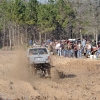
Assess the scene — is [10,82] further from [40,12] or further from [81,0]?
[40,12]

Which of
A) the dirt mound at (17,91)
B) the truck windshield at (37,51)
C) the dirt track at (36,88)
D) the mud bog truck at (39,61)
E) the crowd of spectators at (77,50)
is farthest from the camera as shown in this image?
the crowd of spectators at (77,50)

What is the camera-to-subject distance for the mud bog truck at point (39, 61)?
18984 millimetres

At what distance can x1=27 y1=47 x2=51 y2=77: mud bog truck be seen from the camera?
747 inches

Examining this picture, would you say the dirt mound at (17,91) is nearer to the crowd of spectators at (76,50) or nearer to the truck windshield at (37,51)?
the truck windshield at (37,51)

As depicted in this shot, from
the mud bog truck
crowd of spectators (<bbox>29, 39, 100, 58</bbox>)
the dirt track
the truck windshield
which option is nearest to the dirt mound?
the dirt track

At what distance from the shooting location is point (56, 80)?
18422 millimetres

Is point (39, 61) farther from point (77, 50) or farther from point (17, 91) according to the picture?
point (77, 50)

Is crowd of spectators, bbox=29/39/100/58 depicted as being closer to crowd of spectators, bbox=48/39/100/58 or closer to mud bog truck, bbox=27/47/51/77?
crowd of spectators, bbox=48/39/100/58

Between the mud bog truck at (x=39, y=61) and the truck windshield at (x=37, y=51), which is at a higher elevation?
the truck windshield at (x=37, y=51)

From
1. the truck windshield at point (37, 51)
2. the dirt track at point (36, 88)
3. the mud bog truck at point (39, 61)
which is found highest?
the truck windshield at point (37, 51)

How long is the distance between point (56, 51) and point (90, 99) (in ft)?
69.4

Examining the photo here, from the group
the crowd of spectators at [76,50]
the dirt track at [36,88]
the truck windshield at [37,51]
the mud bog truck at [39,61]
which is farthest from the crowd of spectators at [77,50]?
the mud bog truck at [39,61]

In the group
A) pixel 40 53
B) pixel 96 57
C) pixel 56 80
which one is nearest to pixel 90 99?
pixel 56 80

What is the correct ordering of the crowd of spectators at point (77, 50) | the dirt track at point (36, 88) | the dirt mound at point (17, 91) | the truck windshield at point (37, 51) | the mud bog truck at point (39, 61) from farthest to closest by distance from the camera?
the crowd of spectators at point (77, 50) < the truck windshield at point (37, 51) < the mud bog truck at point (39, 61) < the dirt track at point (36, 88) < the dirt mound at point (17, 91)
